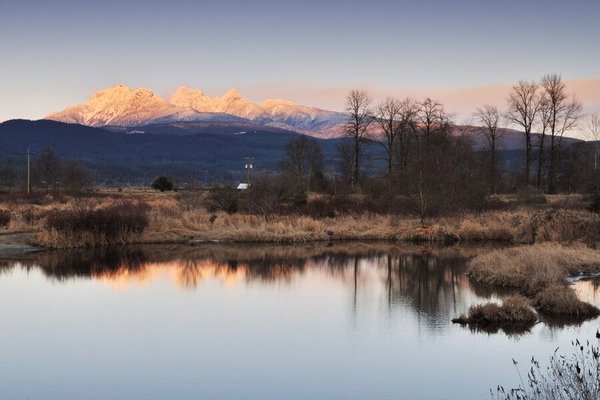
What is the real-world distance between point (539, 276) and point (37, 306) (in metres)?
15.4

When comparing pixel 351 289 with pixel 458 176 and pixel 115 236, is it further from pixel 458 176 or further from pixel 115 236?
pixel 458 176

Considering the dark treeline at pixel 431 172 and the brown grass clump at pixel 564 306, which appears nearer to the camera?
the brown grass clump at pixel 564 306

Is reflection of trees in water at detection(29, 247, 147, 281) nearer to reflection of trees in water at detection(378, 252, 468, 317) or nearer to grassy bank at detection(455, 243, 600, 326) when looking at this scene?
reflection of trees in water at detection(378, 252, 468, 317)

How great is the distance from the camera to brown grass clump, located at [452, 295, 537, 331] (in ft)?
61.7

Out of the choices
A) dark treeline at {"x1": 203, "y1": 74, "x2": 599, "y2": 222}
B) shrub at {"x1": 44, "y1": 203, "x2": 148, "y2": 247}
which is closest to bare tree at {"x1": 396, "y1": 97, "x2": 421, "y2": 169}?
dark treeline at {"x1": 203, "y1": 74, "x2": 599, "y2": 222}

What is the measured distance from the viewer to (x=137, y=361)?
15773mm

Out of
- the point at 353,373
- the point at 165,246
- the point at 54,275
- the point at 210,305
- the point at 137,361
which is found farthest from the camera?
the point at 165,246

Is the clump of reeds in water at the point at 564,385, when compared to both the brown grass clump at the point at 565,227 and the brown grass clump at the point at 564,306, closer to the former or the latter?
the brown grass clump at the point at 564,306

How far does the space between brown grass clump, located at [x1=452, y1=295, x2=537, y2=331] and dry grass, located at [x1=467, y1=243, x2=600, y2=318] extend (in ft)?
3.66

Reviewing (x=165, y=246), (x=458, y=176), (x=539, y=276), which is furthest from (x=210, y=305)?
(x=458, y=176)

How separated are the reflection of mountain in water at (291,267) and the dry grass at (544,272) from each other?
1.05 metres

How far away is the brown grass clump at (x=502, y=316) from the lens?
61.7ft

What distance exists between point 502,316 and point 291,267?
12.7 meters

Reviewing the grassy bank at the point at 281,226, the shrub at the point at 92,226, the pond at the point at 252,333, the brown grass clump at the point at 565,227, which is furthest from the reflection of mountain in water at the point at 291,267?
the brown grass clump at the point at 565,227
